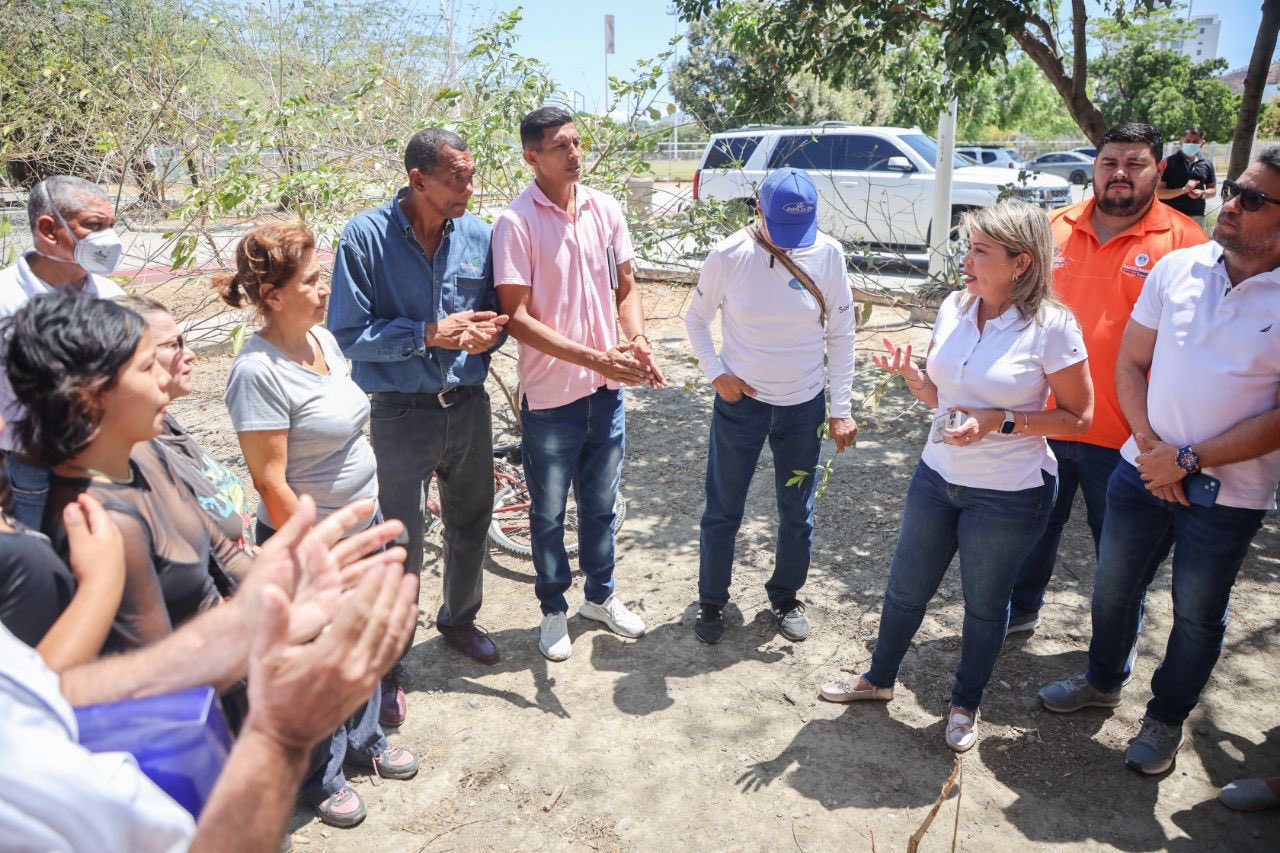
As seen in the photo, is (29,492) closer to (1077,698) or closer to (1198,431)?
(1198,431)

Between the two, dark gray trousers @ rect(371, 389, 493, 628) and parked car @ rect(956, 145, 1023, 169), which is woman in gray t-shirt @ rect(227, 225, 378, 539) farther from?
parked car @ rect(956, 145, 1023, 169)

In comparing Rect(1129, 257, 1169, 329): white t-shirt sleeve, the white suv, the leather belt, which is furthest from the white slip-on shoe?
the white suv

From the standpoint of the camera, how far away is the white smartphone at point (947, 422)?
274cm

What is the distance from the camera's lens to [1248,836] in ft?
8.74

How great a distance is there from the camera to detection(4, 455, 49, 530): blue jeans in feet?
5.33

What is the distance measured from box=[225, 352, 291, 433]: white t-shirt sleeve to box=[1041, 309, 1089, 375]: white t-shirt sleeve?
2.39 meters

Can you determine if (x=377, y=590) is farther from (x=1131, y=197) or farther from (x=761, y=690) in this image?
(x=1131, y=197)

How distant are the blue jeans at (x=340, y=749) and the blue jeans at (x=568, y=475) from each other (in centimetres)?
81

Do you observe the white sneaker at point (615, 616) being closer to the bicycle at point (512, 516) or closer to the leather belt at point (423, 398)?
the bicycle at point (512, 516)

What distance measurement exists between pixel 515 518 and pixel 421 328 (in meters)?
2.03

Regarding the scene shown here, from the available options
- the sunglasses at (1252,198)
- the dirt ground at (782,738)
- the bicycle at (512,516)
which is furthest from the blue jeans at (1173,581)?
the bicycle at (512,516)

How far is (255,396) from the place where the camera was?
2479 mm

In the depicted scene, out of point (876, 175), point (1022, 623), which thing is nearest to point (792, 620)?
point (1022, 623)

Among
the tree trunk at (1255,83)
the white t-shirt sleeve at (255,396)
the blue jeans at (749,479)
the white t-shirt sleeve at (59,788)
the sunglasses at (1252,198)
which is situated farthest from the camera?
the tree trunk at (1255,83)
